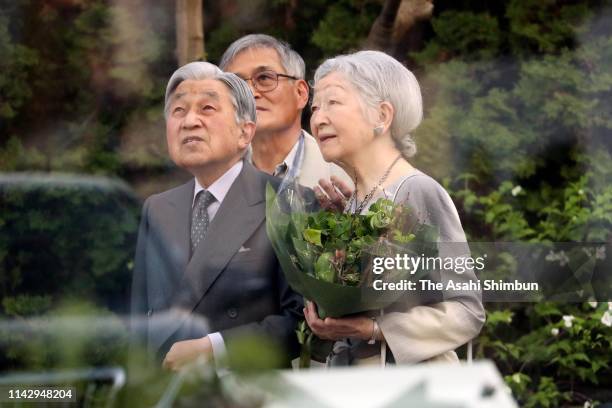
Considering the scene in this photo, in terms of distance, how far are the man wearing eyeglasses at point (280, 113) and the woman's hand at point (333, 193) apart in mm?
24

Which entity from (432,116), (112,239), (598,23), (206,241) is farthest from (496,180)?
(112,239)

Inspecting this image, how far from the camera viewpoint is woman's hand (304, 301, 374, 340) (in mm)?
3635

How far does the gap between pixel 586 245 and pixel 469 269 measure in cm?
53

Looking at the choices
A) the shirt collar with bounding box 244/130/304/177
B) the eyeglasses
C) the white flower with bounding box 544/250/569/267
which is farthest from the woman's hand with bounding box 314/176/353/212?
the white flower with bounding box 544/250/569/267

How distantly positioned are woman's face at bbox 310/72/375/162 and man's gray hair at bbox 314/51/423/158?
0.16 ft

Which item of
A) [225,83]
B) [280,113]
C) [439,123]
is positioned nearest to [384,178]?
[439,123]

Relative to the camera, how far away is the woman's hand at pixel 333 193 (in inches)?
144

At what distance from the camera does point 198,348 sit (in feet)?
11.9

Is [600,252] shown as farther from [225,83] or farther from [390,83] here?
[225,83]

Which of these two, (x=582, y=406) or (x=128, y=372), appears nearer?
(x=128, y=372)

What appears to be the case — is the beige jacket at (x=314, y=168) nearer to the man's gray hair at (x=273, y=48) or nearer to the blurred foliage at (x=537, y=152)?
the man's gray hair at (x=273, y=48)

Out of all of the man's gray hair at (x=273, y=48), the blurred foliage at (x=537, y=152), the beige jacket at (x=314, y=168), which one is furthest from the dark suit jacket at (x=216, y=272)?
the blurred foliage at (x=537, y=152)

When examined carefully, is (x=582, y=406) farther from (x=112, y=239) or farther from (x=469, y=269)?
(x=112, y=239)

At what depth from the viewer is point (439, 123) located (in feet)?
12.7
